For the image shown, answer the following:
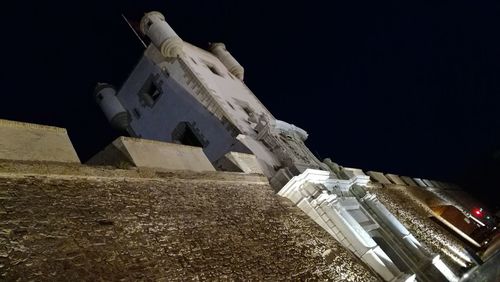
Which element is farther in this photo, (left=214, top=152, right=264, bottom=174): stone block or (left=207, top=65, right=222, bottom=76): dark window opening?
(left=207, top=65, right=222, bottom=76): dark window opening

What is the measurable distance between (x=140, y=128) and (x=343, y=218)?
485 inches

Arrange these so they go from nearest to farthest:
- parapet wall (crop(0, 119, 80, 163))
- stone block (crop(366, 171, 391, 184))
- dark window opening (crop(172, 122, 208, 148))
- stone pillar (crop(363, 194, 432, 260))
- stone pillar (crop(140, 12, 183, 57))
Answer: parapet wall (crop(0, 119, 80, 163)) → stone pillar (crop(363, 194, 432, 260)) → dark window opening (crop(172, 122, 208, 148)) → stone pillar (crop(140, 12, 183, 57)) → stone block (crop(366, 171, 391, 184))

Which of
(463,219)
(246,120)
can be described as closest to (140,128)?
(246,120)

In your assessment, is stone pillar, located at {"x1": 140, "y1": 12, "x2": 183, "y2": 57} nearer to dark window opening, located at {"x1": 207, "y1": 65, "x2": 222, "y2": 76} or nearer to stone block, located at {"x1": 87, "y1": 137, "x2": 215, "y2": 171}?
dark window opening, located at {"x1": 207, "y1": 65, "x2": 222, "y2": 76}

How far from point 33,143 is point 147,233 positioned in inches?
72.4

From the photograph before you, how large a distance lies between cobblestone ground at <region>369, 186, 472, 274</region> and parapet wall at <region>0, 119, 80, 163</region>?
12165 mm

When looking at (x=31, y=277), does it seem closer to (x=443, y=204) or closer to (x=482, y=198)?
(x=443, y=204)

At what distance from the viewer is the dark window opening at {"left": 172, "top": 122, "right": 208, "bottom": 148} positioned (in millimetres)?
15125

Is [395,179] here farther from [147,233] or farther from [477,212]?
[147,233]

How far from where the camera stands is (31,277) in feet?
10.2

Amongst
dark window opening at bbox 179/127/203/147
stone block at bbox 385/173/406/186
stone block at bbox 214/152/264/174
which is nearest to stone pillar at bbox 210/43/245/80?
dark window opening at bbox 179/127/203/147

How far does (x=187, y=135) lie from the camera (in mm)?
15898

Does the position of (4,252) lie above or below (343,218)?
below

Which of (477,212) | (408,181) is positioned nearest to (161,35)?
(408,181)
